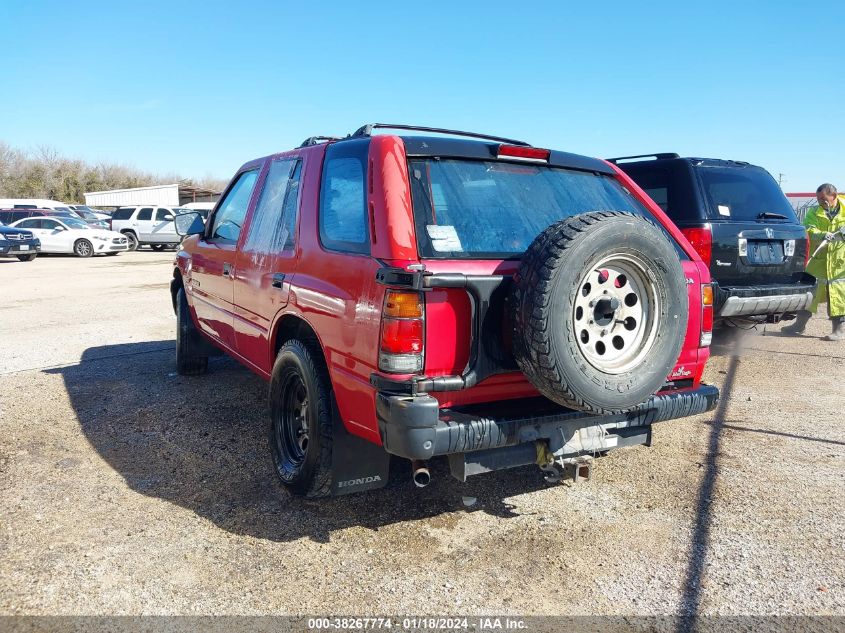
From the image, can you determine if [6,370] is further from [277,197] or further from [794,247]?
[794,247]

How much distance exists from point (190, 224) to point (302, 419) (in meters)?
2.79

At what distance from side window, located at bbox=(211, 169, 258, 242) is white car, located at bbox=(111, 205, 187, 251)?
23487 mm

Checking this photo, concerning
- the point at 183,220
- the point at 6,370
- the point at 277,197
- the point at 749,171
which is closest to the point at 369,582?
the point at 277,197

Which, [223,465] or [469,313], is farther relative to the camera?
→ [223,465]

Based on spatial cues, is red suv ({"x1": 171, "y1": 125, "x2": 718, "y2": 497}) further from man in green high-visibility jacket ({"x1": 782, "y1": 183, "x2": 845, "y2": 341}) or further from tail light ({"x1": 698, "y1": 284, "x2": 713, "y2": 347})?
man in green high-visibility jacket ({"x1": 782, "y1": 183, "x2": 845, "y2": 341})

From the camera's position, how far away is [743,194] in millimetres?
6559

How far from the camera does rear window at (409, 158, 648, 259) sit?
294 cm

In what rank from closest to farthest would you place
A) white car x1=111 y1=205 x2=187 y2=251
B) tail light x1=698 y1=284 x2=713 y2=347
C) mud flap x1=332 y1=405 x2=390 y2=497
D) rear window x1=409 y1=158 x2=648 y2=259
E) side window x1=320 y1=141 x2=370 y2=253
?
rear window x1=409 y1=158 x2=648 y2=259 → side window x1=320 y1=141 x2=370 y2=253 → mud flap x1=332 y1=405 x2=390 y2=497 → tail light x1=698 y1=284 x2=713 y2=347 → white car x1=111 y1=205 x2=187 y2=251

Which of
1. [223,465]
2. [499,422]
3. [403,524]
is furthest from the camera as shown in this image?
[223,465]

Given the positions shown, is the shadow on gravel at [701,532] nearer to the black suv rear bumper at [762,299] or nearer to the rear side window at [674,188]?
the black suv rear bumper at [762,299]

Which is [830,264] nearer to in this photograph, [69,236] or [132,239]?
[69,236]

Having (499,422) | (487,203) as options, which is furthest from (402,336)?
(487,203)

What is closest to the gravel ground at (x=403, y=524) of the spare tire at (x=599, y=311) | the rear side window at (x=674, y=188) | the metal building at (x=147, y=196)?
the spare tire at (x=599, y=311)

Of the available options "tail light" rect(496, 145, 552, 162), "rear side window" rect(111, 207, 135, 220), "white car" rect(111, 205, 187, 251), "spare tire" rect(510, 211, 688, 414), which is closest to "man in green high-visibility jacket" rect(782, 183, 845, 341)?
"tail light" rect(496, 145, 552, 162)
